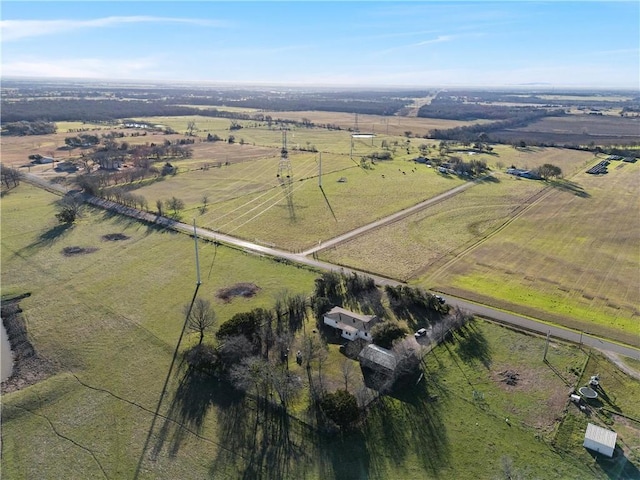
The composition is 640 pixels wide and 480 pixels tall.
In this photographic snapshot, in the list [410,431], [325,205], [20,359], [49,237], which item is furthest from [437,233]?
[49,237]

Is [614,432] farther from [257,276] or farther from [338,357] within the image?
[257,276]

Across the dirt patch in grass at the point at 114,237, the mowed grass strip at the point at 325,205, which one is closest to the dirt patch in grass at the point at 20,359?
the dirt patch in grass at the point at 114,237

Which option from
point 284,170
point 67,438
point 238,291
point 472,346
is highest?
point 472,346

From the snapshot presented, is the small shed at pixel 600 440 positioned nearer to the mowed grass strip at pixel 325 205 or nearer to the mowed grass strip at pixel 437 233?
the mowed grass strip at pixel 437 233

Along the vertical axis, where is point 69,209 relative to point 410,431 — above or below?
above

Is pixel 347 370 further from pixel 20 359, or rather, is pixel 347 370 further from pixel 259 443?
pixel 20 359

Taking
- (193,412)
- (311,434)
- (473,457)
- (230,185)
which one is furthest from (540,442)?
(230,185)
